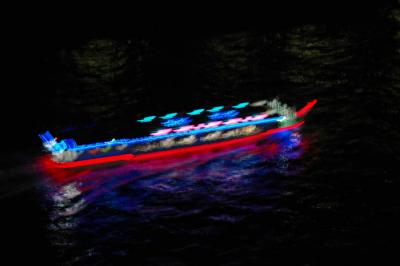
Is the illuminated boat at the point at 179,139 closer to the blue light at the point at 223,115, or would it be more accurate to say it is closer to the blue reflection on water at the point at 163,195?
the blue light at the point at 223,115

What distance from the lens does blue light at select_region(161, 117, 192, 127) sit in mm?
16797

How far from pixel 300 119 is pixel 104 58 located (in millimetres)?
25688

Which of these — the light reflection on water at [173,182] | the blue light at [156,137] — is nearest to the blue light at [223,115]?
the blue light at [156,137]

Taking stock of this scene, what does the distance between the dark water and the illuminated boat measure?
45cm

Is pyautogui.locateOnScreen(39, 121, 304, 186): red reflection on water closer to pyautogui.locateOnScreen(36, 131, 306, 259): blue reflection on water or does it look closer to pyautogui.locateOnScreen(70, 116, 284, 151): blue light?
pyautogui.locateOnScreen(36, 131, 306, 259): blue reflection on water

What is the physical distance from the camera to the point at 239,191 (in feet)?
42.1

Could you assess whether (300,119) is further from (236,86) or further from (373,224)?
(236,86)

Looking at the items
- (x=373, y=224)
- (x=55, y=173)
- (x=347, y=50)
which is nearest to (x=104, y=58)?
(x=347, y=50)

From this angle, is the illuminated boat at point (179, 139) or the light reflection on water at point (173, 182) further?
the illuminated boat at point (179, 139)

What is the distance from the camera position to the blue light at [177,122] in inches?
661

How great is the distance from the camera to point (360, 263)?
935cm

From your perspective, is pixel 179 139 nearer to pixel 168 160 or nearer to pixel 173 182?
pixel 168 160

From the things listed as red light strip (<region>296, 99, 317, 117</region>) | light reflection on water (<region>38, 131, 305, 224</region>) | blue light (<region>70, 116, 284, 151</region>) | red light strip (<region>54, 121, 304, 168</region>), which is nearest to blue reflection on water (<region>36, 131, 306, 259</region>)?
light reflection on water (<region>38, 131, 305, 224</region>)

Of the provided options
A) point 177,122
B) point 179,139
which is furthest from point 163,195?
point 177,122
